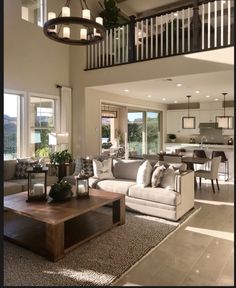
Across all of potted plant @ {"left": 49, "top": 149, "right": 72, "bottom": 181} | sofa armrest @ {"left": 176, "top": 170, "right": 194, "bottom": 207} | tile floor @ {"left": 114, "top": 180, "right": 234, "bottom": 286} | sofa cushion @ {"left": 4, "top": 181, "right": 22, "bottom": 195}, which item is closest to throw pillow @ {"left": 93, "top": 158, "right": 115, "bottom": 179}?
potted plant @ {"left": 49, "top": 149, "right": 72, "bottom": 181}

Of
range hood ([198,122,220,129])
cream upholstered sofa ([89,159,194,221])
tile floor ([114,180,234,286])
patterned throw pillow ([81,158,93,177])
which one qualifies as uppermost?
range hood ([198,122,220,129])

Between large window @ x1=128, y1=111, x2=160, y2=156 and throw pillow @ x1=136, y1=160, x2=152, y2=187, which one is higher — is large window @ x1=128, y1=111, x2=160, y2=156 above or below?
above

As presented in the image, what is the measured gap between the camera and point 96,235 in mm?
3434

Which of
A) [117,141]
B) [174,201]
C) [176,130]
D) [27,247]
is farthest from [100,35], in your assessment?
[176,130]

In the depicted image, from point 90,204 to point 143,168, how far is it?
58.5 inches

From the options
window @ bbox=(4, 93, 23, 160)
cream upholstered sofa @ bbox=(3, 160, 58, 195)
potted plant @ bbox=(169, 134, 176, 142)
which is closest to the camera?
cream upholstered sofa @ bbox=(3, 160, 58, 195)

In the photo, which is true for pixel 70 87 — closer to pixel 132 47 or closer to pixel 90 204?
pixel 132 47

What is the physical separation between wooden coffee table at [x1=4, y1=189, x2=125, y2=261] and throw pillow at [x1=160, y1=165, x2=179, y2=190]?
86cm

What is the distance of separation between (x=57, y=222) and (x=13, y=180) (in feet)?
9.08

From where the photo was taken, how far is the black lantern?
3662 millimetres

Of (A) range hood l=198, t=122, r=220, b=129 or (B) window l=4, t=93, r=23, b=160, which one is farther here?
(A) range hood l=198, t=122, r=220, b=129

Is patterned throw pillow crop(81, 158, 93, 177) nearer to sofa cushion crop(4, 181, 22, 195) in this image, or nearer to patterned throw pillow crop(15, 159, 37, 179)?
patterned throw pillow crop(15, 159, 37, 179)

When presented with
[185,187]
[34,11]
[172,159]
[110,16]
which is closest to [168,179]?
[185,187]

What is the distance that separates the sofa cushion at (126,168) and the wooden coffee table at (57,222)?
125cm
